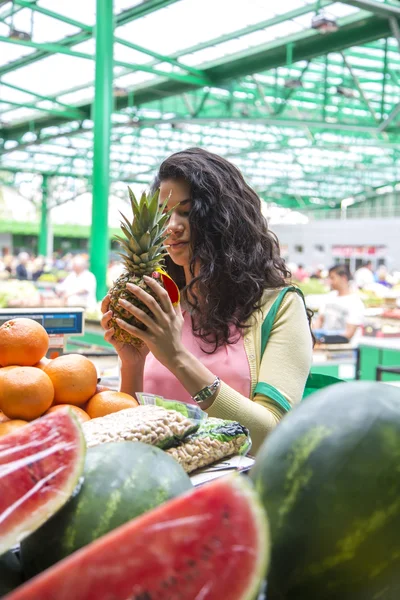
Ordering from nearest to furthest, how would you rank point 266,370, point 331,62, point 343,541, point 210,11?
point 343,541 < point 266,370 < point 210,11 < point 331,62

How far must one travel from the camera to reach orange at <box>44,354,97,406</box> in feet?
5.48

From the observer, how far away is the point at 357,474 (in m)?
0.60

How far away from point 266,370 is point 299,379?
0.11m

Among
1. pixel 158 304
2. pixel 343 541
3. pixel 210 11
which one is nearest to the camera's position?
pixel 343 541

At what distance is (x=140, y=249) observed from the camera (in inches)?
77.0

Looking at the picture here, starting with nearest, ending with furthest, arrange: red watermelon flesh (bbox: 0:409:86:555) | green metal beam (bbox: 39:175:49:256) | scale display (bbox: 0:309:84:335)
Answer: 1. red watermelon flesh (bbox: 0:409:86:555)
2. scale display (bbox: 0:309:84:335)
3. green metal beam (bbox: 39:175:49:256)

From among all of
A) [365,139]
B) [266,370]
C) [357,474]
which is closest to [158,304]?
[266,370]

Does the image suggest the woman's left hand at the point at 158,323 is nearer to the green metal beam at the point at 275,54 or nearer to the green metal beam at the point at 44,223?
the green metal beam at the point at 275,54

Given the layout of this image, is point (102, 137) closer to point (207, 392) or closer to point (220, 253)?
point (220, 253)

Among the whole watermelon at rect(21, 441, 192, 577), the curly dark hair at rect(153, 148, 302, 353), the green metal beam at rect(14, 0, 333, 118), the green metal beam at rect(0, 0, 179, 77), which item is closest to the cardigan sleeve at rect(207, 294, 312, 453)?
the curly dark hair at rect(153, 148, 302, 353)

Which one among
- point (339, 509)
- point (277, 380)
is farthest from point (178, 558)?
point (277, 380)

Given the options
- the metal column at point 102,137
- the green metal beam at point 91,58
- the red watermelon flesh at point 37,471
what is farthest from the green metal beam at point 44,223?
the red watermelon flesh at point 37,471

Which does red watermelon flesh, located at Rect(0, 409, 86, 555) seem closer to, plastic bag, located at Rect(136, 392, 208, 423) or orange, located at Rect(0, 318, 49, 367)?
plastic bag, located at Rect(136, 392, 208, 423)

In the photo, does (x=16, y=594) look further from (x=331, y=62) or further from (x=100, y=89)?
(x=331, y=62)
